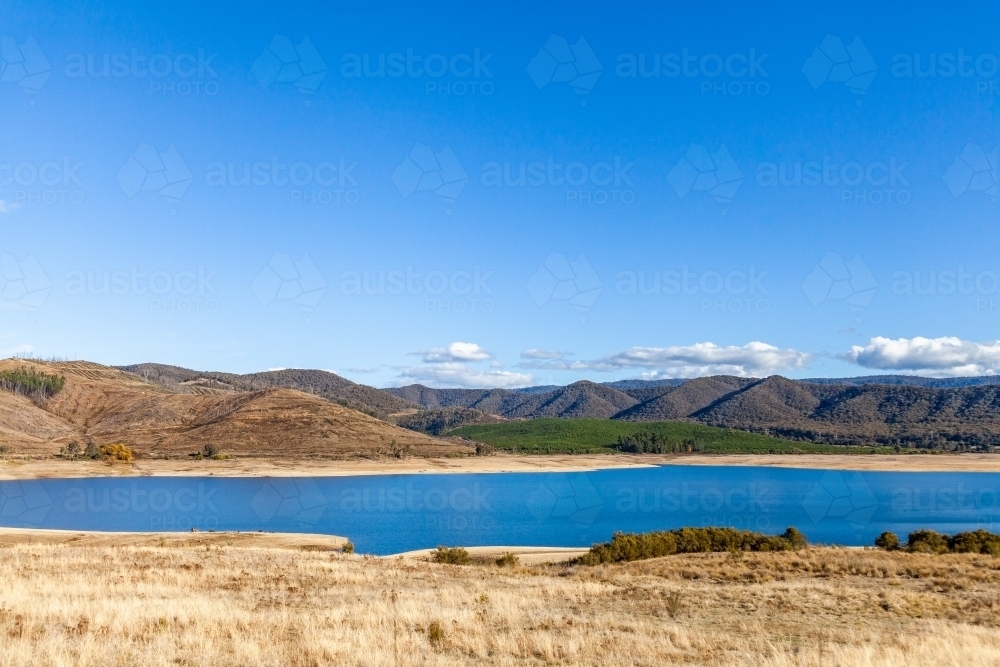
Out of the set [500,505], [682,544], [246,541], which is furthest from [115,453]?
[682,544]

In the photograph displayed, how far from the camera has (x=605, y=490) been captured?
298 feet

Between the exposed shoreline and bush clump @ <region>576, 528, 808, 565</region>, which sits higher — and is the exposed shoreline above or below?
below

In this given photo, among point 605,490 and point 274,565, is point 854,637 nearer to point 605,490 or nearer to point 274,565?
point 274,565

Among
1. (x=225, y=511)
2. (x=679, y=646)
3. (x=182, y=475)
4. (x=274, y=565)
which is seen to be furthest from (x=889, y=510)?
(x=182, y=475)

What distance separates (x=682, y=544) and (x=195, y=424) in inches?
4815

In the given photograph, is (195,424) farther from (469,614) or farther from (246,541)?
(469,614)

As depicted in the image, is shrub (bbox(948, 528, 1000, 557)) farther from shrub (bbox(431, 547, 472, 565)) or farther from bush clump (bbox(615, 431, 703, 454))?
bush clump (bbox(615, 431, 703, 454))

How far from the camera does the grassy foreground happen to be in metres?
159

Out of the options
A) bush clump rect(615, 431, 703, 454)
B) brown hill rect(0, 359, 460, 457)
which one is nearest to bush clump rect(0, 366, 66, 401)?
brown hill rect(0, 359, 460, 457)

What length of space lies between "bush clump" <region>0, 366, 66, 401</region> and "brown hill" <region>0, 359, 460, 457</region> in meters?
1.61

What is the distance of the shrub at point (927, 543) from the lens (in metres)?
32.4

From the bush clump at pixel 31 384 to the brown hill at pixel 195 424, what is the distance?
161cm

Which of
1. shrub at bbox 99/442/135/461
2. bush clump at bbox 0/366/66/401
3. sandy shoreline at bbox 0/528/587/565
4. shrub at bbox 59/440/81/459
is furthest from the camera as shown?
bush clump at bbox 0/366/66/401

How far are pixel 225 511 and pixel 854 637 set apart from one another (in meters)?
61.2
